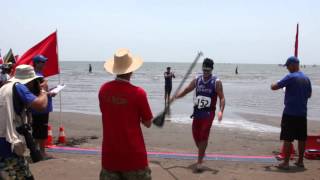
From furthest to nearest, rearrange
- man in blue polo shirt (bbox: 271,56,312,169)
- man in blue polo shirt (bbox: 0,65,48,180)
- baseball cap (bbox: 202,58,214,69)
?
1. man in blue polo shirt (bbox: 271,56,312,169)
2. baseball cap (bbox: 202,58,214,69)
3. man in blue polo shirt (bbox: 0,65,48,180)

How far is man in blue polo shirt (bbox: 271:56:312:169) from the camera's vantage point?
23.2 feet

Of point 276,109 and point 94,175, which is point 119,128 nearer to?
point 94,175

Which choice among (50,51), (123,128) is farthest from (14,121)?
(50,51)

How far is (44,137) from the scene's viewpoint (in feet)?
23.9

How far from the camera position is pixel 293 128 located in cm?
716

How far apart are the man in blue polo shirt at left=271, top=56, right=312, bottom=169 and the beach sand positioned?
1.68ft

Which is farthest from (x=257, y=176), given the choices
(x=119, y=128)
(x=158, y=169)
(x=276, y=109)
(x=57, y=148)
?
(x=276, y=109)

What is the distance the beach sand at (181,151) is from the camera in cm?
659

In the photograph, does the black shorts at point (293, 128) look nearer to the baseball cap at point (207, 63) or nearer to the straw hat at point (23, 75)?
the baseball cap at point (207, 63)

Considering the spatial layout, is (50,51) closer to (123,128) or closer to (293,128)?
(293,128)

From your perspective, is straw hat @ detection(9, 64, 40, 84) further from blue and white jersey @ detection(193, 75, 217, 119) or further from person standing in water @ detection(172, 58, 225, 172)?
blue and white jersey @ detection(193, 75, 217, 119)

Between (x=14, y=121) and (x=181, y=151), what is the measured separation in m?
4.92

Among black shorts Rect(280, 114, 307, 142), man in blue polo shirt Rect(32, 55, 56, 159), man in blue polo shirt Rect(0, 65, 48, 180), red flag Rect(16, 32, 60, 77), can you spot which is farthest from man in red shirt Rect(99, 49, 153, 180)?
red flag Rect(16, 32, 60, 77)

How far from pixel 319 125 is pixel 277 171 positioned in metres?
7.76
